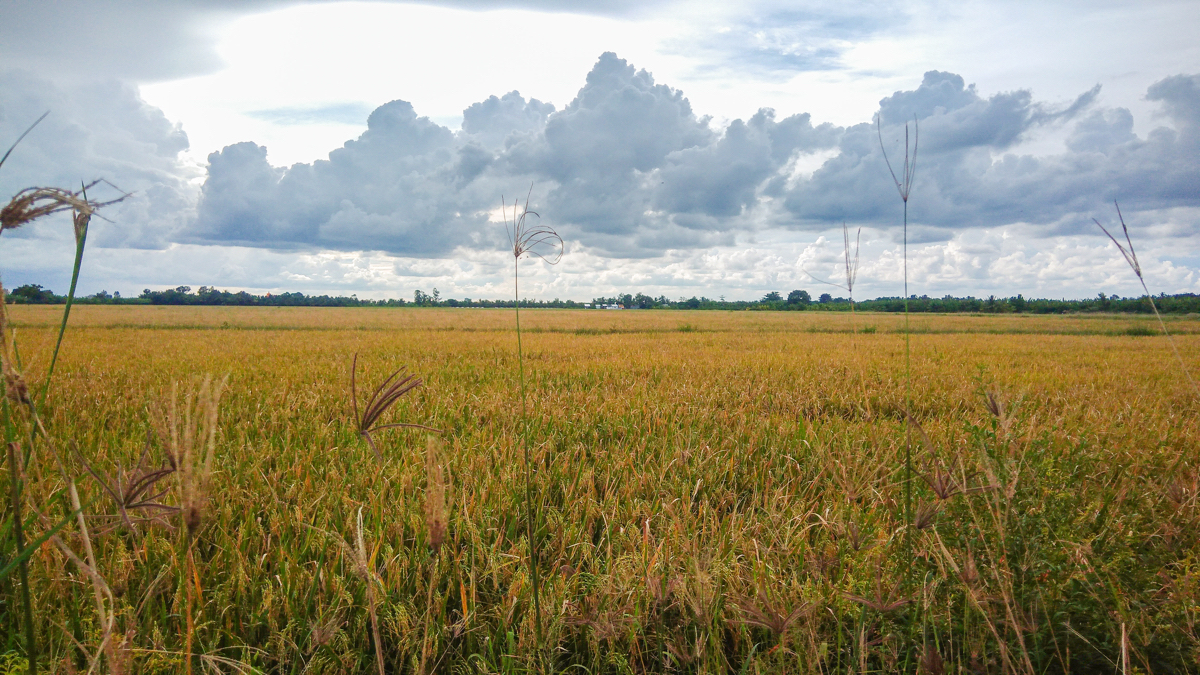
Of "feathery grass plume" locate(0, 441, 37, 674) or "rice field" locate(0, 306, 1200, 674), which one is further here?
"rice field" locate(0, 306, 1200, 674)

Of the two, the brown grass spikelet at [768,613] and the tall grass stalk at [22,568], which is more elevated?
the tall grass stalk at [22,568]

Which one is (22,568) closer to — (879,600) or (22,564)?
(22,564)

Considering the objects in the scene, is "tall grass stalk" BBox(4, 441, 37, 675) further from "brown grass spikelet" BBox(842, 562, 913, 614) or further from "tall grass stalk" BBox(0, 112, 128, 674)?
"brown grass spikelet" BBox(842, 562, 913, 614)

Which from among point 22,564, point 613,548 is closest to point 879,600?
point 613,548

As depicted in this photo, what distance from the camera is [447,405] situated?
4.61 metres

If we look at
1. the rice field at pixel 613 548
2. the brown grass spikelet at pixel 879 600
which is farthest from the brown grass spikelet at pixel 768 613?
the brown grass spikelet at pixel 879 600

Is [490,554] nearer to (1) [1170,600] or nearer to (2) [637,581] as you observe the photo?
(2) [637,581]

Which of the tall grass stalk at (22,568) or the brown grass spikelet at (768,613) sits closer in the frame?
the tall grass stalk at (22,568)

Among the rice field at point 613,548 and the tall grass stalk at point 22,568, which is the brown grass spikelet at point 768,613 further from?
the tall grass stalk at point 22,568

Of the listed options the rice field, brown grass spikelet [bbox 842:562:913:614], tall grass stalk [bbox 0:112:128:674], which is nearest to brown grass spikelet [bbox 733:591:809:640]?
the rice field

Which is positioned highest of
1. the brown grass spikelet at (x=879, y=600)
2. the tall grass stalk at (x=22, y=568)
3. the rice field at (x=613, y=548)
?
the tall grass stalk at (x=22, y=568)

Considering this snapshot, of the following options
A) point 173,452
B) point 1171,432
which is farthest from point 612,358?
point 173,452

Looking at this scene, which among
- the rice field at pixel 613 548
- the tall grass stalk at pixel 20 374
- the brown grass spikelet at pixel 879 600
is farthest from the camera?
the rice field at pixel 613 548

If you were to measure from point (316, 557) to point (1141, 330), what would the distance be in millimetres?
31607
